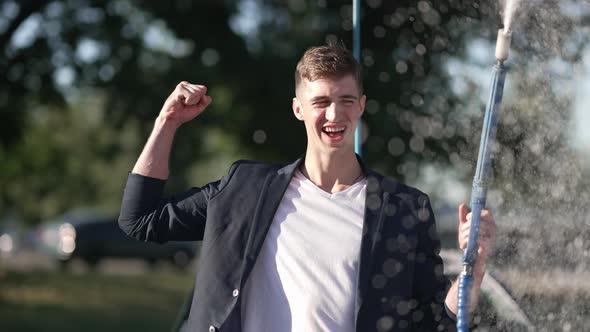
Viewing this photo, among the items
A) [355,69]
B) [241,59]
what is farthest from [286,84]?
[355,69]

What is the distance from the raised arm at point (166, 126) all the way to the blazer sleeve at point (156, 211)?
0.10 feet

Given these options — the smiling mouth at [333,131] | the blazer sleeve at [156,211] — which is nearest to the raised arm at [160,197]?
the blazer sleeve at [156,211]

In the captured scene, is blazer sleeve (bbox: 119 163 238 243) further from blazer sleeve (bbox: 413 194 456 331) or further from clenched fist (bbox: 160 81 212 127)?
blazer sleeve (bbox: 413 194 456 331)

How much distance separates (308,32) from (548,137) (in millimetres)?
7482

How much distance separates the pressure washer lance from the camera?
2363 millimetres

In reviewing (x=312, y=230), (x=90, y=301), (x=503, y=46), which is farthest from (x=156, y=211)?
(x=90, y=301)

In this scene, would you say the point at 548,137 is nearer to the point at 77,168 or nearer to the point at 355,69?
the point at 355,69

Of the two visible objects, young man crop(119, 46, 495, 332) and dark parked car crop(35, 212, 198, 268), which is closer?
young man crop(119, 46, 495, 332)

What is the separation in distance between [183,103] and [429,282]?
0.90m

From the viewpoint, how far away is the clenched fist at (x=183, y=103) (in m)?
2.71

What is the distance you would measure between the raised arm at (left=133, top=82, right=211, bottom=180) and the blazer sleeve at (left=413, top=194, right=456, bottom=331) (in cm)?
75

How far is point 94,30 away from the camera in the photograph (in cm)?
1144

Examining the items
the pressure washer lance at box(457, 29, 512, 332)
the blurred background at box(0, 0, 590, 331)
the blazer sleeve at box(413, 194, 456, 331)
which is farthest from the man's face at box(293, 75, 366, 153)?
the blurred background at box(0, 0, 590, 331)

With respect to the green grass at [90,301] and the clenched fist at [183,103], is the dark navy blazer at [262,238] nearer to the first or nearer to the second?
the clenched fist at [183,103]
